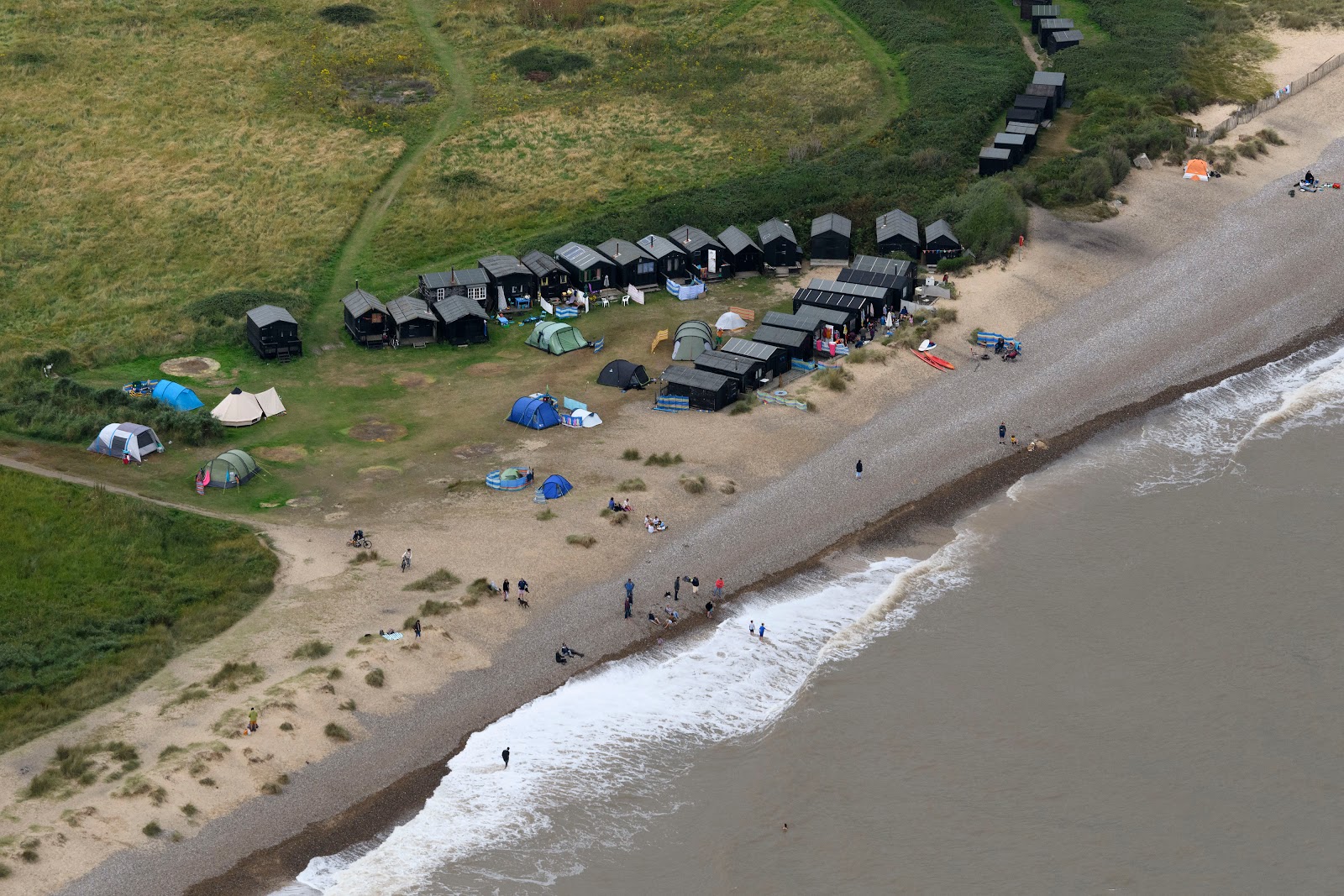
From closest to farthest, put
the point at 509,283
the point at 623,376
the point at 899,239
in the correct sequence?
the point at 623,376 → the point at 509,283 → the point at 899,239

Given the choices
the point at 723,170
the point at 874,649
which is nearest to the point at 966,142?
the point at 723,170

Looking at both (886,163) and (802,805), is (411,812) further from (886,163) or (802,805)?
(886,163)

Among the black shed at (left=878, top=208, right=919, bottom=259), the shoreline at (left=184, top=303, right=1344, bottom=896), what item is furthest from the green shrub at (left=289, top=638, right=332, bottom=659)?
the black shed at (left=878, top=208, right=919, bottom=259)

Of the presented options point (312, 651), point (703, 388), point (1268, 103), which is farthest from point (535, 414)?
point (1268, 103)

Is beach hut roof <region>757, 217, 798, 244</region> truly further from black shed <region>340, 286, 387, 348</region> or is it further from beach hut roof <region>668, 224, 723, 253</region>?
black shed <region>340, 286, 387, 348</region>

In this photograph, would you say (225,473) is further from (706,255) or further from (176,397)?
(706,255)

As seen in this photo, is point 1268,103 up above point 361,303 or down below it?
above
